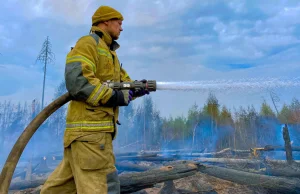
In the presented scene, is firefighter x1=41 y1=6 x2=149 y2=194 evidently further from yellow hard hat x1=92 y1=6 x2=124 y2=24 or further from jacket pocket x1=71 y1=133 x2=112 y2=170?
yellow hard hat x1=92 y1=6 x2=124 y2=24

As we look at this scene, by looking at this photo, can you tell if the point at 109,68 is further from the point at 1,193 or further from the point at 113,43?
the point at 1,193

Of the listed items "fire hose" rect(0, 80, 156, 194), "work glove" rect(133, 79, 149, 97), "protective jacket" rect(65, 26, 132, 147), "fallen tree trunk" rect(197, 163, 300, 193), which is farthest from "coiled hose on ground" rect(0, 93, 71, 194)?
"fallen tree trunk" rect(197, 163, 300, 193)

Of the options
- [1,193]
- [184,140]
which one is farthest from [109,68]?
[184,140]

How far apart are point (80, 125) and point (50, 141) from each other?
14946 millimetres

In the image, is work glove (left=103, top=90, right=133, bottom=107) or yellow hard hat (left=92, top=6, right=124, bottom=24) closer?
work glove (left=103, top=90, right=133, bottom=107)

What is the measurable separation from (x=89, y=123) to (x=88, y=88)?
0.31m

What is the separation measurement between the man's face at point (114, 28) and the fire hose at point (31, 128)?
533 millimetres

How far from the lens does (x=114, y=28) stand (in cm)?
259

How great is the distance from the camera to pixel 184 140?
35.9m

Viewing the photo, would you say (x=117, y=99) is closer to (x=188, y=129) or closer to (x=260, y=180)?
(x=260, y=180)

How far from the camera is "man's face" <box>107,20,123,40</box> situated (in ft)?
8.45

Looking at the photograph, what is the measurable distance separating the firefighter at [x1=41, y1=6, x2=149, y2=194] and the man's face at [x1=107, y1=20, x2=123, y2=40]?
160mm

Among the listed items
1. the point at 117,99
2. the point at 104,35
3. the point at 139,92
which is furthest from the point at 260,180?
the point at 104,35

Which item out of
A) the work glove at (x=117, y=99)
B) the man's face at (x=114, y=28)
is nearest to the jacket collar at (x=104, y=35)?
the man's face at (x=114, y=28)
